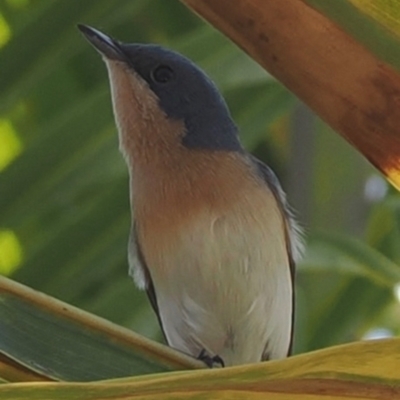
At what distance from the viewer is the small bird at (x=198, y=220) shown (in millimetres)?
1255

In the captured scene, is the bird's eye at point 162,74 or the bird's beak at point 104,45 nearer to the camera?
the bird's beak at point 104,45

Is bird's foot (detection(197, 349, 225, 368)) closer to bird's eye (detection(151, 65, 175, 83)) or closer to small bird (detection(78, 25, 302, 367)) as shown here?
small bird (detection(78, 25, 302, 367))

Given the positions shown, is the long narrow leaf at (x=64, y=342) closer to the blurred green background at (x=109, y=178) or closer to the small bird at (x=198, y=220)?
the blurred green background at (x=109, y=178)

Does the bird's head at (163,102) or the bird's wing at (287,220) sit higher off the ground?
the bird's head at (163,102)

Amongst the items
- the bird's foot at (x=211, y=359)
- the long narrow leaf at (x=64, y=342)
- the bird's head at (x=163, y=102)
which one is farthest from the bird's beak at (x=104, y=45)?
the long narrow leaf at (x=64, y=342)

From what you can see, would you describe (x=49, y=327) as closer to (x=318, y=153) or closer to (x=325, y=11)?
(x=325, y=11)

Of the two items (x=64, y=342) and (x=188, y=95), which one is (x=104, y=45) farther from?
(x=64, y=342)

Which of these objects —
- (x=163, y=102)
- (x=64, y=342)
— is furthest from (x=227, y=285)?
(x=64, y=342)

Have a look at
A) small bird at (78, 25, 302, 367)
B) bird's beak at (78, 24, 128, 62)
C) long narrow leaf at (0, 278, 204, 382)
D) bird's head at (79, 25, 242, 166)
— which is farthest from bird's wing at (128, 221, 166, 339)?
long narrow leaf at (0, 278, 204, 382)

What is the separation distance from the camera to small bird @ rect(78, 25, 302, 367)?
1255mm

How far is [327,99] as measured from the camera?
45cm

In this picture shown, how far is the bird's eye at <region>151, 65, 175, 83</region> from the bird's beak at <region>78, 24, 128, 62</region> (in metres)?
0.10

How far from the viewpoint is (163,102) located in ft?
Result: 4.72

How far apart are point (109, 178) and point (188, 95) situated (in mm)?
264
